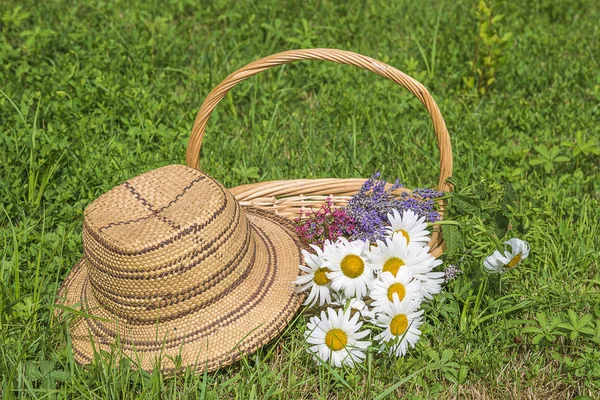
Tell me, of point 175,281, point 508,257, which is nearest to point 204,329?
point 175,281

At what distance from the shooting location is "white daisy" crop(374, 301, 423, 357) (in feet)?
8.32

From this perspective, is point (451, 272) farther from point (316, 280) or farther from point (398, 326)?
point (316, 280)

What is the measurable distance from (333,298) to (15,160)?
1.76 meters

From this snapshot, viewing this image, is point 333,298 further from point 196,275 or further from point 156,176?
point 156,176

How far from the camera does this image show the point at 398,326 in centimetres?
254

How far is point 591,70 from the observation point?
16.0 feet

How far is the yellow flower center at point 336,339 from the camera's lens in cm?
257

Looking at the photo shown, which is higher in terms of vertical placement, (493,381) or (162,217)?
(162,217)

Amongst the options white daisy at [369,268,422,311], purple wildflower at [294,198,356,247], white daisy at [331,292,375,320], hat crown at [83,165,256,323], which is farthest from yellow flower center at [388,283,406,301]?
hat crown at [83,165,256,323]

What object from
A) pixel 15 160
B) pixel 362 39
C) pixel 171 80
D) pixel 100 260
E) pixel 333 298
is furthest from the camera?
pixel 362 39

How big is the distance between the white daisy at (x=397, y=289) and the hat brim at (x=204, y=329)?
32cm

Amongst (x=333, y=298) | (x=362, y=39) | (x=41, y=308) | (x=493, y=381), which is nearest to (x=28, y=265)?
(x=41, y=308)

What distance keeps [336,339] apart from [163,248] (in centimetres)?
68

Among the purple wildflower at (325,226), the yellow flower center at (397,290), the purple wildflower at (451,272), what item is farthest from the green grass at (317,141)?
the purple wildflower at (325,226)
